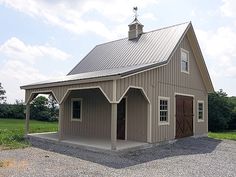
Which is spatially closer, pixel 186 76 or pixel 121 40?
pixel 186 76

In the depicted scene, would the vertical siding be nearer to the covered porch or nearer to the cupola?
the covered porch

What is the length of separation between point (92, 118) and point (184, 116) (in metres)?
4.66

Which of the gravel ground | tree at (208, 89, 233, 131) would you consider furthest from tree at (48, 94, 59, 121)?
the gravel ground

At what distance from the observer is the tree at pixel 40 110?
32.8 meters

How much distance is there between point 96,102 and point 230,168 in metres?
7.20

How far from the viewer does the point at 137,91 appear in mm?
12438

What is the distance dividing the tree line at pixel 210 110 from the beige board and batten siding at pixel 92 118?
13.3m

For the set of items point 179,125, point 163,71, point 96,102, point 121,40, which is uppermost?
point 121,40

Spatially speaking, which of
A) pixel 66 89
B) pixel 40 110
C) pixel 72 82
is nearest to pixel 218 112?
pixel 40 110

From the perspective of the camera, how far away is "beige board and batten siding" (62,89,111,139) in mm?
13594

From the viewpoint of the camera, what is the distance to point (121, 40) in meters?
17.9

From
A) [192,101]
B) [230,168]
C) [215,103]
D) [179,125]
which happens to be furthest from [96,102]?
[215,103]

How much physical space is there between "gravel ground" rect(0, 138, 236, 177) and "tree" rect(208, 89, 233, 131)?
17.3 metres

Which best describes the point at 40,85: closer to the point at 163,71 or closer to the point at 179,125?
the point at 163,71
